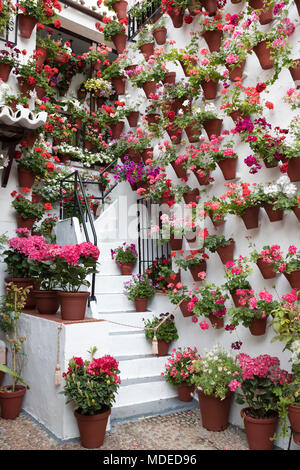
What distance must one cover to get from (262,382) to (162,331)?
1.89 metres

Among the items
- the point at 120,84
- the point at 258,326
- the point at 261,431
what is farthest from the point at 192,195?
the point at 120,84

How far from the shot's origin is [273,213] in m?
3.81

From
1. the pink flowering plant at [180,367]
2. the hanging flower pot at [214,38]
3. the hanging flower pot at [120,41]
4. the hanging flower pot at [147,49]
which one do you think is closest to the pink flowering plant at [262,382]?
the pink flowering plant at [180,367]

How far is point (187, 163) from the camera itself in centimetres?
527

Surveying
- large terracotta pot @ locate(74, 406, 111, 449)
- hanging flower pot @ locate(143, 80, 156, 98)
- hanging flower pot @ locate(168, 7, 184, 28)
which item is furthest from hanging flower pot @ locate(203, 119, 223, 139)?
large terracotta pot @ locate(74, 406, 111, 449)

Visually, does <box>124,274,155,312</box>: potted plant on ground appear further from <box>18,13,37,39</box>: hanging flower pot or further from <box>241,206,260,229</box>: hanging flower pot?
<box>18,13,37,39</box>: hanging flower pot

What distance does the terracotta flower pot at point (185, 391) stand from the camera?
458 cm

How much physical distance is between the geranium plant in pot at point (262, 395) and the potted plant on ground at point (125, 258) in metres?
2.87

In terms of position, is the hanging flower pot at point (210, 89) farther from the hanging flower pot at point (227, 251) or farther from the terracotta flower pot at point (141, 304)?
the terracotta flower pot at point (141, 304)

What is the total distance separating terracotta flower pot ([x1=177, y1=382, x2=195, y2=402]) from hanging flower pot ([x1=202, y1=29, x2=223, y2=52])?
425 cm

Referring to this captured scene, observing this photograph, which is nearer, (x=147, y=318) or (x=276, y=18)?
(x=276, y=18)
